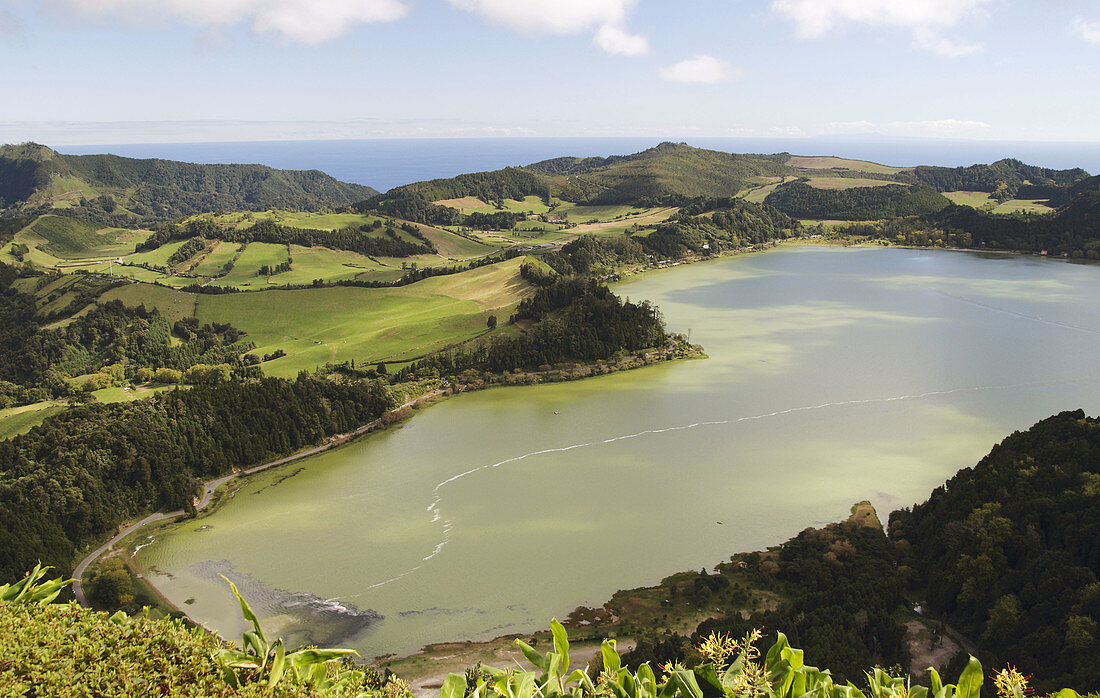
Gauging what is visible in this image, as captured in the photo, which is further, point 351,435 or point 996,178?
point 996,178

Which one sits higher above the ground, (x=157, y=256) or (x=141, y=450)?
(x=157, y=256)

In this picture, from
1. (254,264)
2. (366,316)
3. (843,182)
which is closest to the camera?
(366,316)

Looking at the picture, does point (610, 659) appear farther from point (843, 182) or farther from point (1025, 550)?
point (843, 182)

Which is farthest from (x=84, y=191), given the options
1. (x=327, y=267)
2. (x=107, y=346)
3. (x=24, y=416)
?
(x=24, y=416)

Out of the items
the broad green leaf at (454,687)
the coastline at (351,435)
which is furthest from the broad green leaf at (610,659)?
the coastline at (351,435)

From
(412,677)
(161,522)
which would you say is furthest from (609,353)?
(412,677)

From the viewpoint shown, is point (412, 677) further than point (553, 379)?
No

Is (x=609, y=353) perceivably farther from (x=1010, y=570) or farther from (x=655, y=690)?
(x=655, y=690)

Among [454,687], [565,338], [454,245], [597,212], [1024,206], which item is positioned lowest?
[565,338]
